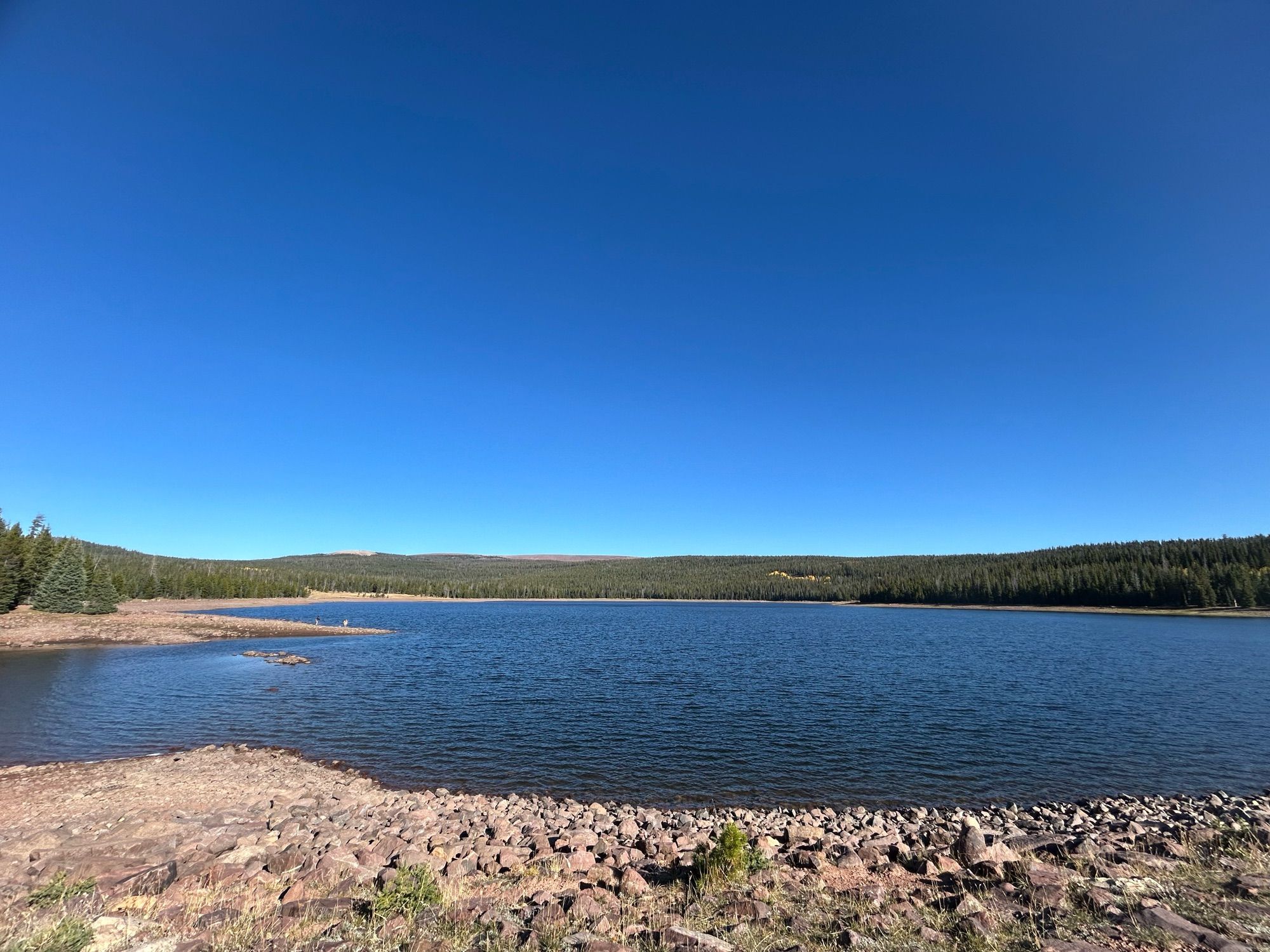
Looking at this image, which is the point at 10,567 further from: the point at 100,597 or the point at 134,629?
the point at 134,629

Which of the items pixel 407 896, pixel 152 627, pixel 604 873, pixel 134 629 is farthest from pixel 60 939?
pixel 152 627

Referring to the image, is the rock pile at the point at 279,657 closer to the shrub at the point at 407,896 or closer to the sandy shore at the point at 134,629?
the sandy shore at the point at 134,629

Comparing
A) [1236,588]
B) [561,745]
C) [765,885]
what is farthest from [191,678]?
[1236,588]

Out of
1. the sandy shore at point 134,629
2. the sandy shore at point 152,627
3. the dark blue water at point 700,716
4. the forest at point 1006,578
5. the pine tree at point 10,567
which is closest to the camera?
the dark blue water at point 700,716

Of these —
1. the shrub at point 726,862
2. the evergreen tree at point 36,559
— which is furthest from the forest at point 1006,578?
the shrub at point 726,862

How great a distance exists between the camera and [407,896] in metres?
8.38

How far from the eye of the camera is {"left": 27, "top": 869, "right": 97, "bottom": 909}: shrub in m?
8.36

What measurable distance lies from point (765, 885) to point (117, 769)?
2099 centimetres

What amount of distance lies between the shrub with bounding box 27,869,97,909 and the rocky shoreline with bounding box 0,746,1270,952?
0.07 meters

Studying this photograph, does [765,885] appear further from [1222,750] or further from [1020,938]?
[1222,750]

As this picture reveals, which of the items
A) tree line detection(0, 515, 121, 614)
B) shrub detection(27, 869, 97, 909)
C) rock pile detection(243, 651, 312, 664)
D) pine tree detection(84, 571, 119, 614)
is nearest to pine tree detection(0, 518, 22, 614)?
tree line detection(0, 515, 121, 614)

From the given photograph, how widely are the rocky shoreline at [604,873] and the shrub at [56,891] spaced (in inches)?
2.8

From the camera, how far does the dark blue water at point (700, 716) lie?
787 inches

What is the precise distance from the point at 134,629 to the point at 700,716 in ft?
196
